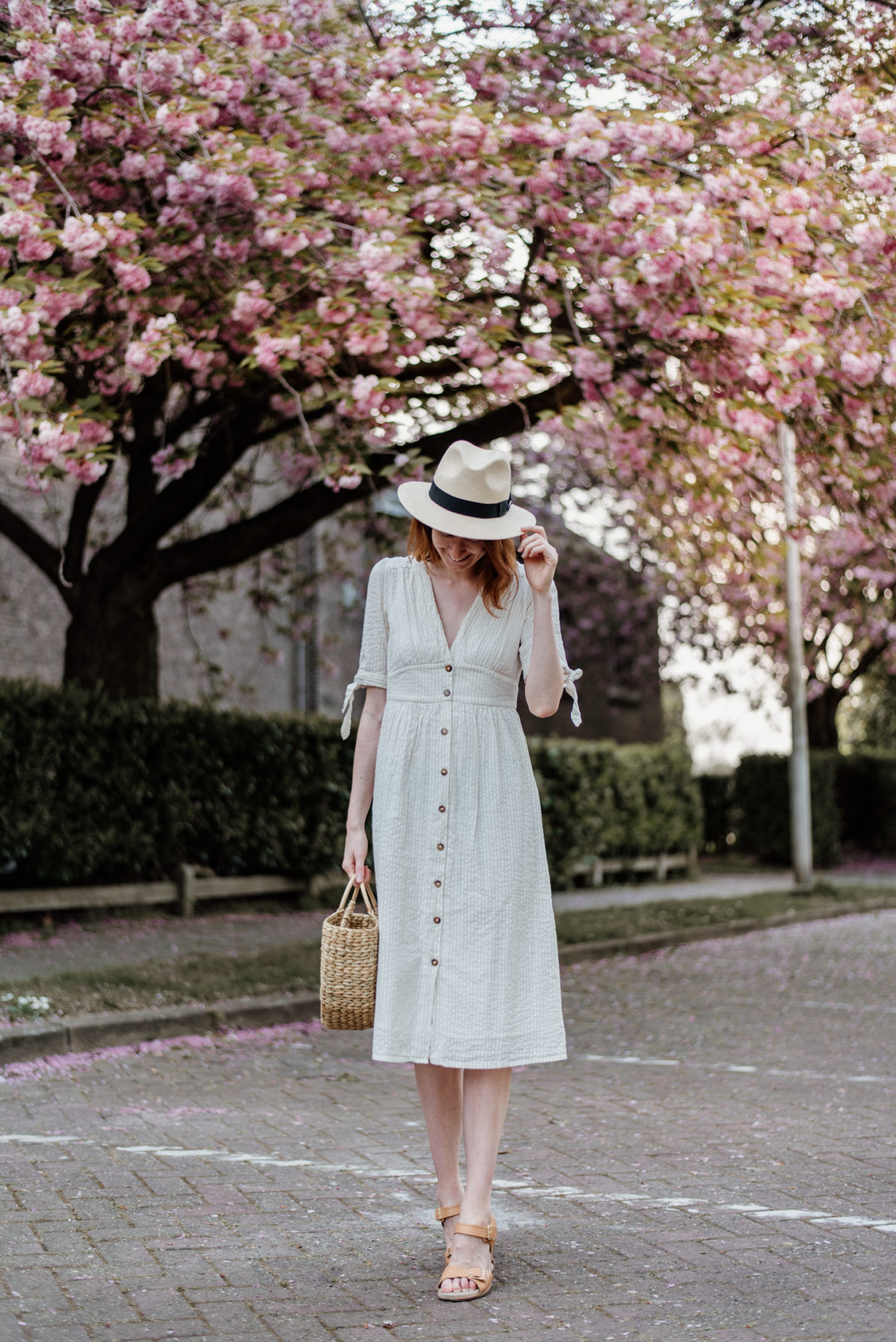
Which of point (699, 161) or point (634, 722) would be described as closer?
point (699, 161)

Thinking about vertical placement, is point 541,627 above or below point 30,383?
below

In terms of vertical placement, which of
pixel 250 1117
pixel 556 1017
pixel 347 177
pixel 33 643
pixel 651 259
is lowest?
pixel 250 1117

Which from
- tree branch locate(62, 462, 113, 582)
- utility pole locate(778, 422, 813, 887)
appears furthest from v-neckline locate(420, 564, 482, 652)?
utility pole locate(778, 422, 813, 887)

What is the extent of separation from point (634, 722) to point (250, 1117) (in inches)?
905

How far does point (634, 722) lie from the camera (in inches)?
1112

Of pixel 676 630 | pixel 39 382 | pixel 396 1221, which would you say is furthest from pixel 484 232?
pixel 676 630

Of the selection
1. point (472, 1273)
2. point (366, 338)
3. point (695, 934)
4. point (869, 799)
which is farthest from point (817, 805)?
point (472, 1273)

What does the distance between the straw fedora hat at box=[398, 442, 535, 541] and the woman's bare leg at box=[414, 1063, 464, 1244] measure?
1.41 meters

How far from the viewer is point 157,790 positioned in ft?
40.3

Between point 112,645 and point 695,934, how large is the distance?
5.66m

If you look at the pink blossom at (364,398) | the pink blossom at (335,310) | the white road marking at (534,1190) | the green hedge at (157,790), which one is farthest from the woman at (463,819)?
the green hedge at (157,790)

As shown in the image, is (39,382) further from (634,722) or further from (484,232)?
(634,722)

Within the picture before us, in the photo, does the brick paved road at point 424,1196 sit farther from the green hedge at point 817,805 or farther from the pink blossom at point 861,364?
the green hedge at point 817,805

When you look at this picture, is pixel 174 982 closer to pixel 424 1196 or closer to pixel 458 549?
pixel 424 1196
